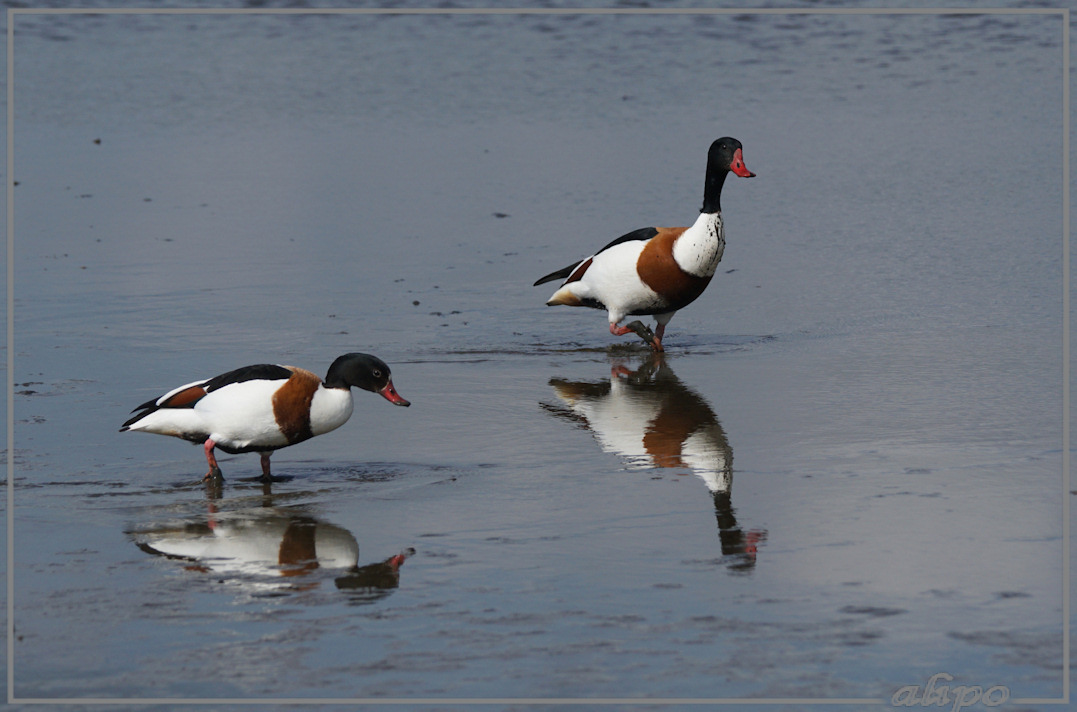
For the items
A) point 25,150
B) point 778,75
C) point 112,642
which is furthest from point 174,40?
point 112,642

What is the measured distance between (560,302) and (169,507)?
15.5ft

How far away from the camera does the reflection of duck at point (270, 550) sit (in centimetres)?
625

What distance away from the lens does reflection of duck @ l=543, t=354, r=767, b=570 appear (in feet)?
22.9

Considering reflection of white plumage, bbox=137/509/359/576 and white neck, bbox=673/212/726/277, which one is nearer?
reflection of white plumage, bbox=137/509/359/576

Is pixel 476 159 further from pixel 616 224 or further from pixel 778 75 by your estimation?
pixel 778 75

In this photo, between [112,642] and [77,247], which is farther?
[77,247]

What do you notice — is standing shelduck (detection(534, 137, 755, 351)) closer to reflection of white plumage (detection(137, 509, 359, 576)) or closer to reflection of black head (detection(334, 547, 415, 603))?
reflection of white plumage (detection(137, 509, 359, 576))

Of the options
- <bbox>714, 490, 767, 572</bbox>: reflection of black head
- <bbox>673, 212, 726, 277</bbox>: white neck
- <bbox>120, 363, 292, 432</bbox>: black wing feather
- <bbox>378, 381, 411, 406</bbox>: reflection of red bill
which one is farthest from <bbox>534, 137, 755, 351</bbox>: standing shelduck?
<bbox>714, 490, 767, 572</bbox>: reflection of black head

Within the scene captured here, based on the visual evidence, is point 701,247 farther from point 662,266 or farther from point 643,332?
point 643,332

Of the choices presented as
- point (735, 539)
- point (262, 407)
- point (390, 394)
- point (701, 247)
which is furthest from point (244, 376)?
point (701, 247)

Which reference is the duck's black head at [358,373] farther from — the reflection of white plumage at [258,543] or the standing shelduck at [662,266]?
the standing shelduck at [662,266]

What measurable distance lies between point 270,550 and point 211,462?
114cm

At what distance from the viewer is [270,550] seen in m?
6.66

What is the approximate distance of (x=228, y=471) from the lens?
8031 mm
